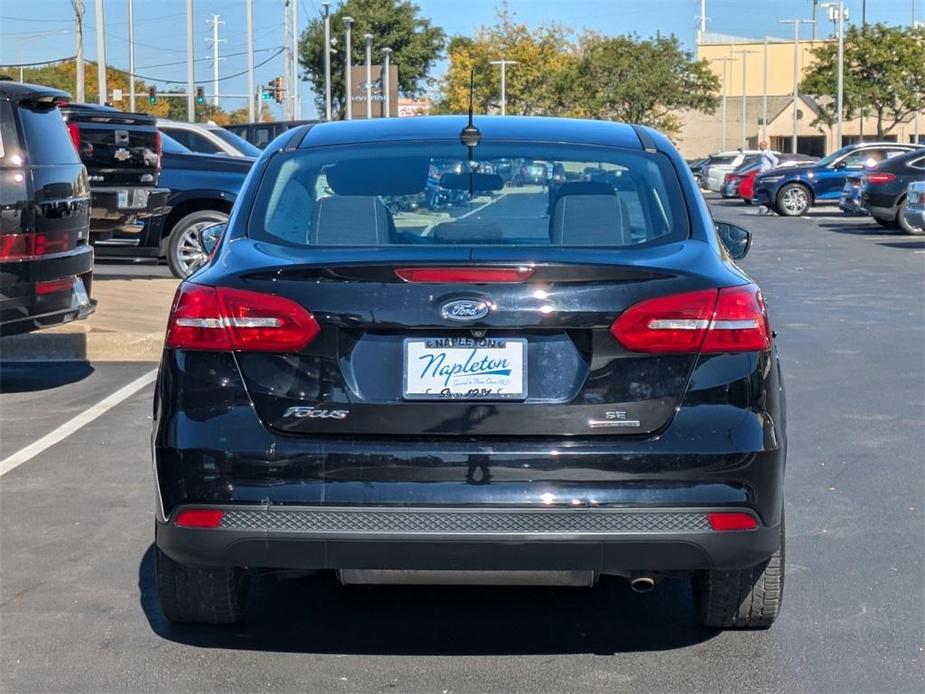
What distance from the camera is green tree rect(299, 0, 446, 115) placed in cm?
9481

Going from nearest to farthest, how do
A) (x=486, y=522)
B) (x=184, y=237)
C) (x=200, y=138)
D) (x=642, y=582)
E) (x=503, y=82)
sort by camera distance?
1. (x=486, y=522)
2. (x=642, y=582)
3. (x=184, y=237)
4. (x=200, y=138)
5. (x=503, y=82)

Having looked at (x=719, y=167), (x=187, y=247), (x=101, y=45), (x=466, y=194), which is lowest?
(x=187, y=247)

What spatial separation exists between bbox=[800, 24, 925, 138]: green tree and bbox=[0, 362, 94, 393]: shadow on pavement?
59.8 metres

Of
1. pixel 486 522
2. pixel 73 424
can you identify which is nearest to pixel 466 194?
pixel 486 522

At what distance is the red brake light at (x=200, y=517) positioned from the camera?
4.28 m

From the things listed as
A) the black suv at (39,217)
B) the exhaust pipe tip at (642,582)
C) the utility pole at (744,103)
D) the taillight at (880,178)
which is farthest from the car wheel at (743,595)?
the utility pole at (744,103)

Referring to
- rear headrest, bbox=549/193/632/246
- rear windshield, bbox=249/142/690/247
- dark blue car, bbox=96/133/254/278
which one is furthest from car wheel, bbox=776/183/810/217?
rear headrest, bbox=549/193/632/246

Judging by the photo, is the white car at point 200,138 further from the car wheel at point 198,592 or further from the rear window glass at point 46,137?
the car wheel at point 198,592

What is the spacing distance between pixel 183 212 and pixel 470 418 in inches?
528

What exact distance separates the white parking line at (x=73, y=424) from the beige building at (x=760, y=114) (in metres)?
84.6

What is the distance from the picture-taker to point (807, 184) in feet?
117

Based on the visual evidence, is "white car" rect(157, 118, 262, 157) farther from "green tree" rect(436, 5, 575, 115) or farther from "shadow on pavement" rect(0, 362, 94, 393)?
"green tree" rect(436, 5, 575, 115)

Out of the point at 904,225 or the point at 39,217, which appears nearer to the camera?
the point at 39,217

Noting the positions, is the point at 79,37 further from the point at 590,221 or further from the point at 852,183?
the point at 590,221
